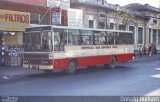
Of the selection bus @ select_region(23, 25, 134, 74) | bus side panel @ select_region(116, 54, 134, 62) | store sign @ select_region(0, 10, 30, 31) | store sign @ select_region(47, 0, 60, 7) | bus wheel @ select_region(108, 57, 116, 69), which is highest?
store sign @ select_region(47, 0, 60, 7)

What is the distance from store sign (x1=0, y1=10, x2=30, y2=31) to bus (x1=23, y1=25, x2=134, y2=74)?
3076 millimetres

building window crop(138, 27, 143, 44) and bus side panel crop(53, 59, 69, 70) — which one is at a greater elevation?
building window crop(138, 27, 143, 44)

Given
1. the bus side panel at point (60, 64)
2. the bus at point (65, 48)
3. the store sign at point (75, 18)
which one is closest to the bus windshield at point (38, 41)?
the bus at point (65, 48)

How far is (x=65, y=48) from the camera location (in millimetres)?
20484

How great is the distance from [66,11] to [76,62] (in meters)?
9.28

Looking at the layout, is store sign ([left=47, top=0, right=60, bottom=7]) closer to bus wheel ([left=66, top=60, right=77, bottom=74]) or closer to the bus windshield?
the bus windshield

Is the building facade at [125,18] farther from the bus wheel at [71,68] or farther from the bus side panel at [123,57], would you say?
the bus wheel at [71,68]

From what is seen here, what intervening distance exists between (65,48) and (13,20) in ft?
17.8

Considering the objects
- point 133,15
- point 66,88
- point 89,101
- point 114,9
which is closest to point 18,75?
point 66,88

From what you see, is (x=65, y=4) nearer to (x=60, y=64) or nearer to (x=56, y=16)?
(x=56, y=16)

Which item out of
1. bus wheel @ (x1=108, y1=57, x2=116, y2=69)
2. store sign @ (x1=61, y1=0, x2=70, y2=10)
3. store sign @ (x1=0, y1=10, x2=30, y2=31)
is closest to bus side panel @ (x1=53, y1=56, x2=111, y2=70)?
bus wheel @ (x1=108, y1=57, x2=116, y2=69)

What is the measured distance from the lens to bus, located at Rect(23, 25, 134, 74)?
19.6 m

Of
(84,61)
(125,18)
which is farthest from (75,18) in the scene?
(125,18)

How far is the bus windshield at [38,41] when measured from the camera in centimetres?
1964
